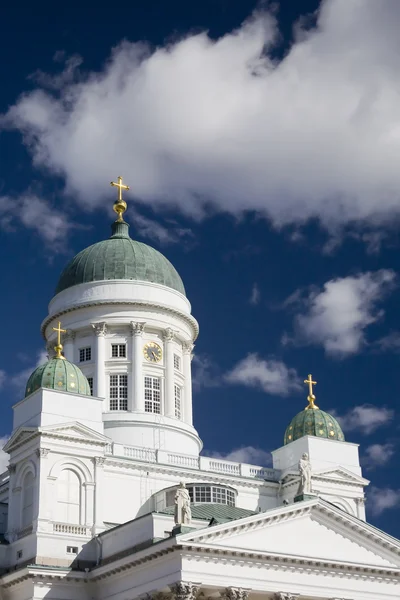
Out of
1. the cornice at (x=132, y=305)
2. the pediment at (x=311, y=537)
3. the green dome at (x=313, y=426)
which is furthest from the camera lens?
the cornice at (x=132, y=305)

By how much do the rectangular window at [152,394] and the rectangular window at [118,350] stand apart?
2.12 meters

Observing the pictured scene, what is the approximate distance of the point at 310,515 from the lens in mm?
53188

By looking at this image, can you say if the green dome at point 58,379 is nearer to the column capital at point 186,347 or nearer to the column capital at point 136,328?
the column capital at point 136,328

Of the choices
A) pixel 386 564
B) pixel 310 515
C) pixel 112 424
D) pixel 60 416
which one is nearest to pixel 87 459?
pixel 60 416

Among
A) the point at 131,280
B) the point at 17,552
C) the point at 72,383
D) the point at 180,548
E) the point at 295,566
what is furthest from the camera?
the point at 131,280

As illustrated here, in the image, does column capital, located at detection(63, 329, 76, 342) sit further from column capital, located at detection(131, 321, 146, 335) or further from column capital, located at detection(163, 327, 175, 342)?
column capital, located at detection(163, 327, 175, 342)

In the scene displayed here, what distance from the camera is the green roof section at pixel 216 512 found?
2099 inches

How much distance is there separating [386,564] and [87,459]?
1613cm

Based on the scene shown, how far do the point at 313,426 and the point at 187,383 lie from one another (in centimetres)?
868

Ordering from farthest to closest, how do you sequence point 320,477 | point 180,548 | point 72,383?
point 320,477 < point 72,383 < point 180,548

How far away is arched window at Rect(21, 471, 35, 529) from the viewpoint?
183 feet

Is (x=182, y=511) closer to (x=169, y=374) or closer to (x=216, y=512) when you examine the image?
(x=216, y=512)

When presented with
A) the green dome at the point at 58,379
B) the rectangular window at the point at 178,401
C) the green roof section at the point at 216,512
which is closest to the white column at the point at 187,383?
the rectangular window at the point at 178,401

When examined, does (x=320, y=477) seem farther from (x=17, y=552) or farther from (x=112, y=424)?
(x=17, y=552)
